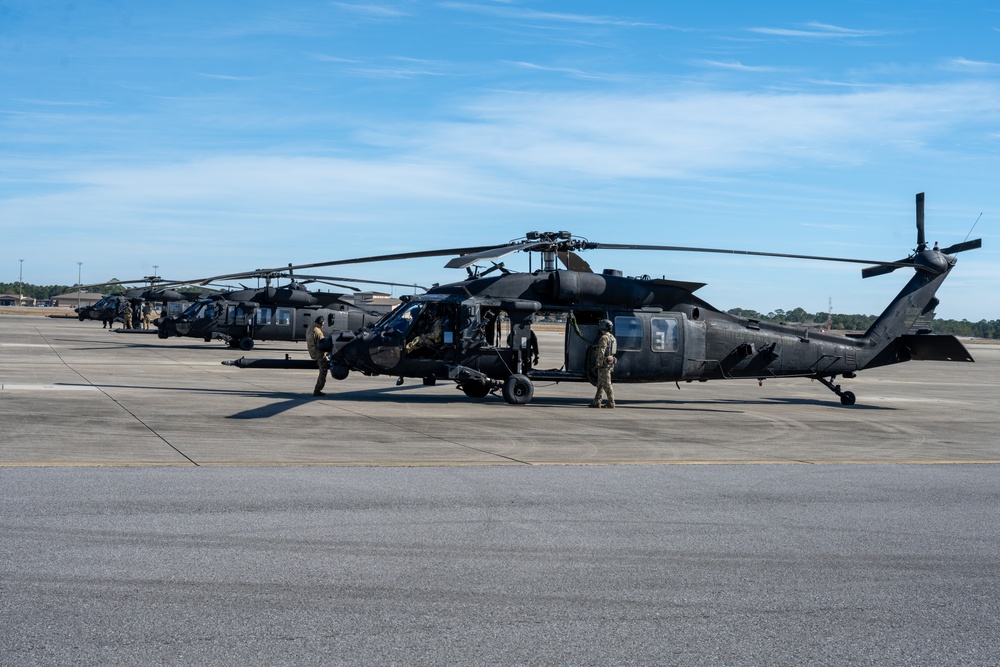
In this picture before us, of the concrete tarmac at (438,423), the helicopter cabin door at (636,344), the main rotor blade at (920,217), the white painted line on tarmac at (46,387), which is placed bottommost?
the concrete tarmac at (438,423)

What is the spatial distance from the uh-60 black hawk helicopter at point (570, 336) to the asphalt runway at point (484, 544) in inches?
162

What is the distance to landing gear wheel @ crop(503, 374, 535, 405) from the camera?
19.1 metres

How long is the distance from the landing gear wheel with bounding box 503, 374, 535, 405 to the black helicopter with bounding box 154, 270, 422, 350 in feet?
63.6

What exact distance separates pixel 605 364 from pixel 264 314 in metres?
23.7

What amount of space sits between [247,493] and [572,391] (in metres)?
15.5

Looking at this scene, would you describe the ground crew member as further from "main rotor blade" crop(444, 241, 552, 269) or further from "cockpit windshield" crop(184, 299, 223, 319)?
"cockpit windshield" crop(184, 299, 223, 319)

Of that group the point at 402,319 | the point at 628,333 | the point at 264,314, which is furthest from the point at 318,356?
the point at 264,314

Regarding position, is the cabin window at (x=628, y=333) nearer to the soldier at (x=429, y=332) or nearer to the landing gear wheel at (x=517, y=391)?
the landing gear wheel at (x=517, y=391)

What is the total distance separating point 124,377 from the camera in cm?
2361

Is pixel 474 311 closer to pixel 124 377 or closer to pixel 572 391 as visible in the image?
pixel 572 391

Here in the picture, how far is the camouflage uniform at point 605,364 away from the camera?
1895 centimetres

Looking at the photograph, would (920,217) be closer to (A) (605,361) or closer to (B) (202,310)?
(A) (605,361)

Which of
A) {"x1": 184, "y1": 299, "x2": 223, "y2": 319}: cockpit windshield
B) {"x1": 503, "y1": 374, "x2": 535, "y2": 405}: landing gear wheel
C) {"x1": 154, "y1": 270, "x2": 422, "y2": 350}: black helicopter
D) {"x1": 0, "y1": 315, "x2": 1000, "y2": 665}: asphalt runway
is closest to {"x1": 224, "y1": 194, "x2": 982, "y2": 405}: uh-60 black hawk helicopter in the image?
{"x1": 503, "y1": 374, "x2": 535, "y2": 405}: landing gear wheel

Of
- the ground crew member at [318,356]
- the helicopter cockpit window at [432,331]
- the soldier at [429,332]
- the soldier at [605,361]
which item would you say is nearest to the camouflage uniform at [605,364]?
the soldier at [605,361]
